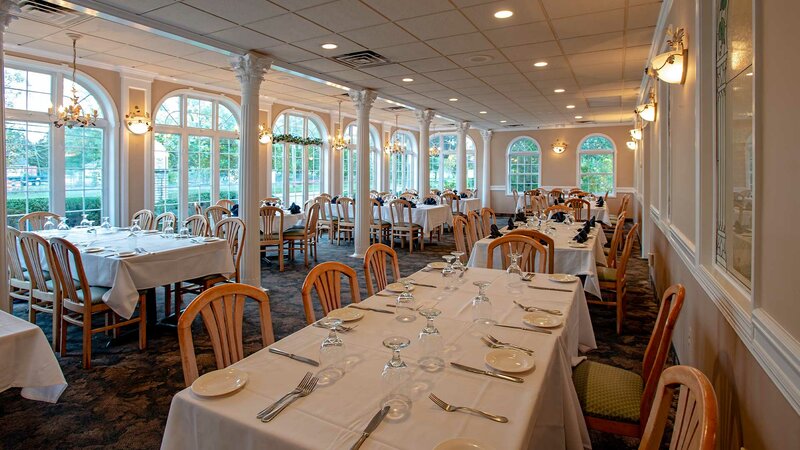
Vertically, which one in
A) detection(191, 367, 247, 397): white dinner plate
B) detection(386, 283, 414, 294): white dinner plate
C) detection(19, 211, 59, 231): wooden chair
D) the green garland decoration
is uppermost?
the green garland decoration

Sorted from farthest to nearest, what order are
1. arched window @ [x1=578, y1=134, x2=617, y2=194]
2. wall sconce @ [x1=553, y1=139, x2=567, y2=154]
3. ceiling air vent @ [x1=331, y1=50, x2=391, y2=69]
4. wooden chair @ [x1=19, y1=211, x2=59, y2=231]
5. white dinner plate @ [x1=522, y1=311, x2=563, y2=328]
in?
wall sconce @ [x1=553, y1=139, x2=567, y2=154] < arched window @ [x1=578, y1=134, x2=617, y2=194] < ceiling air vent @ [x1=331, y1=50, x2=391, y2=69] < wooden chair @ [x1=19, y1=211, x2=59, y2=231] < white dinner plate @ [x1=522, y1=311, x2=563, y2=328]

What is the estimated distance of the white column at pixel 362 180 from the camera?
8.52 m

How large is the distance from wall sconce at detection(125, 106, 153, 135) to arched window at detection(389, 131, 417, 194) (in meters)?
8.94

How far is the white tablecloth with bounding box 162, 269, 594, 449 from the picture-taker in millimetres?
1297

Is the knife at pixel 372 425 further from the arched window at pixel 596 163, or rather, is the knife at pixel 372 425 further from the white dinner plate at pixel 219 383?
the arched window at pixel 596 163

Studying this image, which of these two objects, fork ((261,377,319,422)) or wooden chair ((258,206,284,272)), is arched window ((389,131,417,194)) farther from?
fork ((261,377,319,422))

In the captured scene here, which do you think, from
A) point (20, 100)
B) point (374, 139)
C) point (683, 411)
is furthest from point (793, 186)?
point (374, 139)

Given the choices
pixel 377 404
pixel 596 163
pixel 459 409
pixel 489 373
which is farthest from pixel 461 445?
pixel 596 163

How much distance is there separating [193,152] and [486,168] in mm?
10086

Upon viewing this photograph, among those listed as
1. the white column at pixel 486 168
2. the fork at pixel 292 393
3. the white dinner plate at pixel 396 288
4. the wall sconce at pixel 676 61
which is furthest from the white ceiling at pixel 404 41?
the white column at pixel 486 168

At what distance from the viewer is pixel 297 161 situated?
11.9 metres

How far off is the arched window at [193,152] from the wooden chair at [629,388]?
829 cm

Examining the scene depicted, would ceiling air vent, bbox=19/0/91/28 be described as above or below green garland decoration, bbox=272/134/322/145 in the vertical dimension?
above

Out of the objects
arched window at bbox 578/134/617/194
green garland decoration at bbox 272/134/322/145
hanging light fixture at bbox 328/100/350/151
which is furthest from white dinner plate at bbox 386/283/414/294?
arched window at bbox 578/134/617/194
